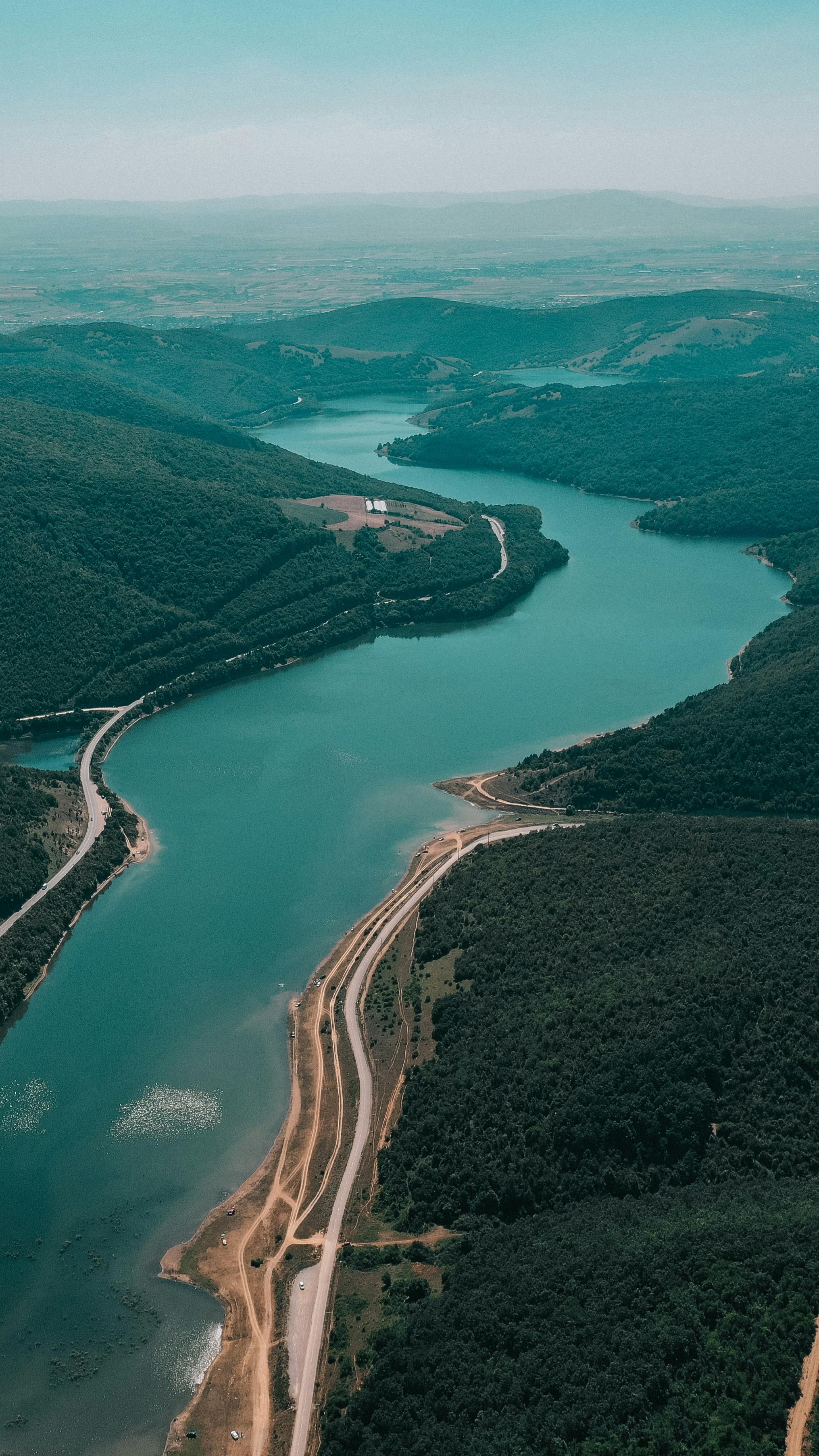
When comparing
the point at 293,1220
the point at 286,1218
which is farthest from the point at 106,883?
the point at 293,1220

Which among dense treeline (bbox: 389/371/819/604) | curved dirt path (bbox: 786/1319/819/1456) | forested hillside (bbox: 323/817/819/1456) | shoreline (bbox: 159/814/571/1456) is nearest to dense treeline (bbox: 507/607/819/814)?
forested hillside (bbox: 323/817/819/1456)

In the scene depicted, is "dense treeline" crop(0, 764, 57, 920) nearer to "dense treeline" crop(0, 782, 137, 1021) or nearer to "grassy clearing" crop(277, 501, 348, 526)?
"dense treeline" crop(0, 782, 137, 1021)

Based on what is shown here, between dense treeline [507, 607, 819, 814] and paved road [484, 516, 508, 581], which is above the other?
paved road [484, 516, 508, 581]

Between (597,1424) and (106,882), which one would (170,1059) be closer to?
(106,882)

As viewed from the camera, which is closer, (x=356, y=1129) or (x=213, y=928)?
(x=356, y=1129)

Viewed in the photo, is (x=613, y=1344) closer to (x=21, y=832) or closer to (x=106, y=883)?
(x=106, y=883)

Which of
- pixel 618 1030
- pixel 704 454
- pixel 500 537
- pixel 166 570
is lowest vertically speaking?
pixel 618 1030

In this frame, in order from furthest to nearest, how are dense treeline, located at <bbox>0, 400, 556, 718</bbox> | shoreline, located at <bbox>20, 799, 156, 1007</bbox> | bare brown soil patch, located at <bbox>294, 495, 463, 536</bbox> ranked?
bare brown soil patch, located at <bbox>294, 495, 463, 536</bbox>
dense treeline, located at <bbox>0, 400, 556, 718</bbox>
shoreline, located at <bbox>20, 799, 156, 1007</bbox>

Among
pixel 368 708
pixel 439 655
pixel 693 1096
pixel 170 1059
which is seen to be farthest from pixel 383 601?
pixel 693 1096
